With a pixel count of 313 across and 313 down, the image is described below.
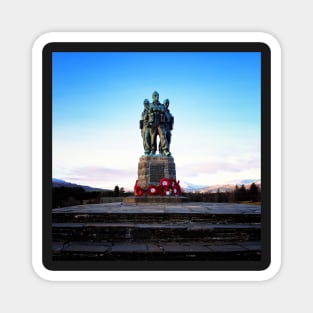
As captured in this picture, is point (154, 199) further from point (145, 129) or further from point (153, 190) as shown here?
point (145, 129)

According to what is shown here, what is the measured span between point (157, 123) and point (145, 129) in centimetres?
53

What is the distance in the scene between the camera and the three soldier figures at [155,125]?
1620 cm

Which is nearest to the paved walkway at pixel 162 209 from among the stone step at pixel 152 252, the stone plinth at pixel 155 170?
the stone step at pixel 152 252

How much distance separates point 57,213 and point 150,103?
7354 millimetres

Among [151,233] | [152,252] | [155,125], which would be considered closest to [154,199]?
[155,125]

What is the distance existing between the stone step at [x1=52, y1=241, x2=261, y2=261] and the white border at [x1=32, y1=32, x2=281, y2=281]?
57.0 inches

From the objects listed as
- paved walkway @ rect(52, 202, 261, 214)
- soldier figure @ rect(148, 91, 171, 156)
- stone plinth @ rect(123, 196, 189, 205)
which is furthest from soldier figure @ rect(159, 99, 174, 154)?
paved walkway @ rect(52, 202, 261, 214)

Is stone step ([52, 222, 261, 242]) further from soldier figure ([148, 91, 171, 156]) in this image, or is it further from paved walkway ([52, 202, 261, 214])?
soldier figure ([148, 91, 171, 156])

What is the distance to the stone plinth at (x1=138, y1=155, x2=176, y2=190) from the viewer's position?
1602 centimetres

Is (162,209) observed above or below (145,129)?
below

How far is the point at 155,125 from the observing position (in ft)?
53.3
